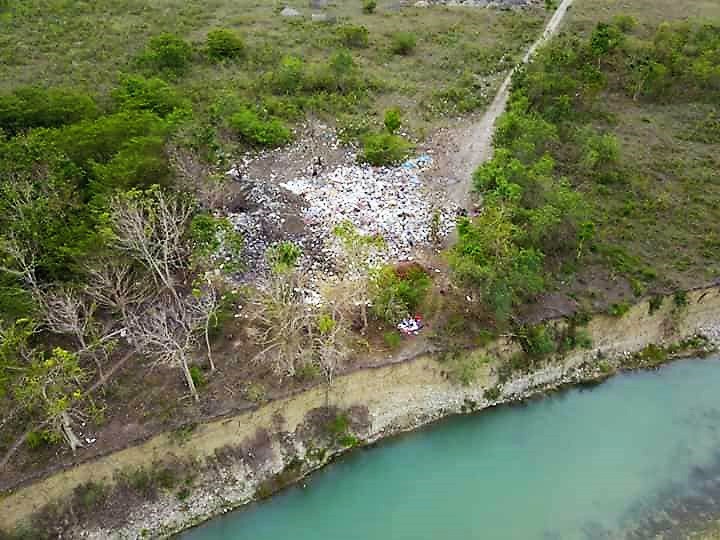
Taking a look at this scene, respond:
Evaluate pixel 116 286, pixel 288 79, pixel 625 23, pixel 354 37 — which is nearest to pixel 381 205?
pixel 116 286

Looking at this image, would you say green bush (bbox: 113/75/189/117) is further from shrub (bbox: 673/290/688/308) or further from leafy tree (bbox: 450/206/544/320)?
shrub (bbox: 673/290/688/308)

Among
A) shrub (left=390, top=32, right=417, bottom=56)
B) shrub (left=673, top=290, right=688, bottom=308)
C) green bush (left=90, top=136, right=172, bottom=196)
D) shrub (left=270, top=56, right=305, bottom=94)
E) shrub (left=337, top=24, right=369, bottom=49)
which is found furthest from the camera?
shrub (left=337, top=24, right=369, bottom=49)

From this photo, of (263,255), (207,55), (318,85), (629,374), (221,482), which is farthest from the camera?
(207,55)

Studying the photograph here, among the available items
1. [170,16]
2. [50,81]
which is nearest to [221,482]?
[50,81]

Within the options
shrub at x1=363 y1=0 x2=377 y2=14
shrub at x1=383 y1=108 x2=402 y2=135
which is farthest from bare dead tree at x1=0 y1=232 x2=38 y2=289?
shrub at x1=363 y1=0 x2=377 y2=14

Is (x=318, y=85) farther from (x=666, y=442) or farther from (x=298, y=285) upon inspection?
(x=666, y=442)
